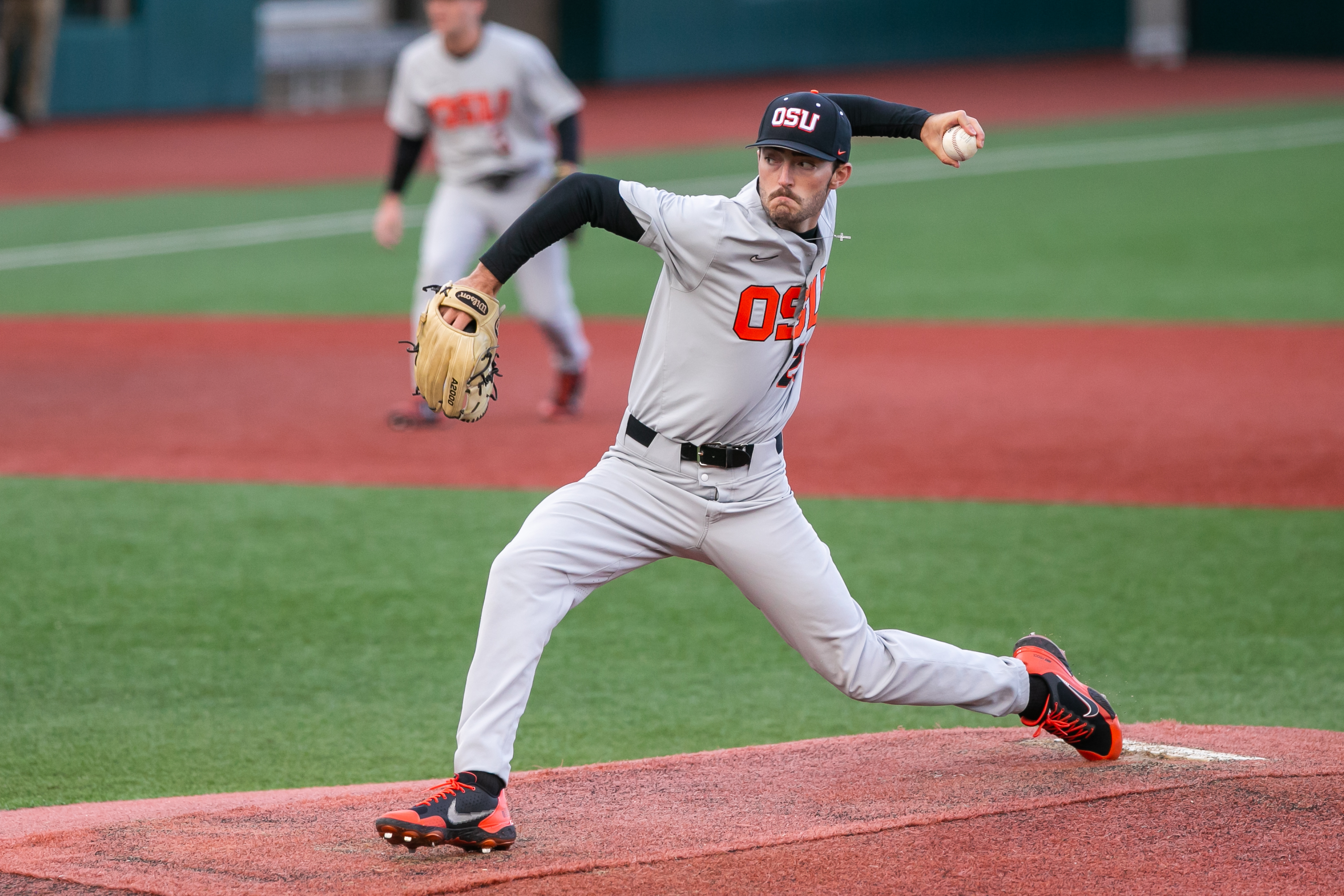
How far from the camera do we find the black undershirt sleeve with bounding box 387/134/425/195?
8.56m

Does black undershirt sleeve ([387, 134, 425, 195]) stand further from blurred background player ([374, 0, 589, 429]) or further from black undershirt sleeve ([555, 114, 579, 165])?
black undershirt sleeve ([555, 114, 579, 165])

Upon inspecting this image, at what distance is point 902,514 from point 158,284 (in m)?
8.39

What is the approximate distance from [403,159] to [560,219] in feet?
17.2

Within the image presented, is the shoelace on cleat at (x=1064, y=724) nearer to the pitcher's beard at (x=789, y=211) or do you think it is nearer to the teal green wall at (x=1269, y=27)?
the pitcher's beard at (x=789, y=211)

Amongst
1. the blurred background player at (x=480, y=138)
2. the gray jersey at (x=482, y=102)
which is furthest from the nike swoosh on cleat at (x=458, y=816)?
the gray jersey at (x=482, y=102)

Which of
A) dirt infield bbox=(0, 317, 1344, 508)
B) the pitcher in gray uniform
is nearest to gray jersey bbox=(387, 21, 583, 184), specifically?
dirt infield bbox=(0, 317, 1344, 508)

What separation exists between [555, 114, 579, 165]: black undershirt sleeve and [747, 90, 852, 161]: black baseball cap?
4853mm

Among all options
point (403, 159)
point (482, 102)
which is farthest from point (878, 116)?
point (403, 159)

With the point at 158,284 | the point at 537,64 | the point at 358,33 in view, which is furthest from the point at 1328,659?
the point at 358,33

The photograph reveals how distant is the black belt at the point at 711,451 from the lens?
3.80m

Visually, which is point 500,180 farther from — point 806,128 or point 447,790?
point 447,790

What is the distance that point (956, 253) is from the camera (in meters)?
14.8

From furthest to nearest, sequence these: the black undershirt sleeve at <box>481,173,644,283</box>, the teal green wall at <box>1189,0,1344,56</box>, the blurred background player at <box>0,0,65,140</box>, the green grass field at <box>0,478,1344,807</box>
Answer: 1. the teal green wall at <box>1189,0,1344,56</box>
2. the blurred background player at <box>0,0,65,140</box>
3. the green grass field at <box>0,478,1344,807</box>
4. the black undershirt sleeve at <box>481,173,644,283</box>

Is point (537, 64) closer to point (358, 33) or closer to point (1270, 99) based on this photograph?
point (358, 33)
